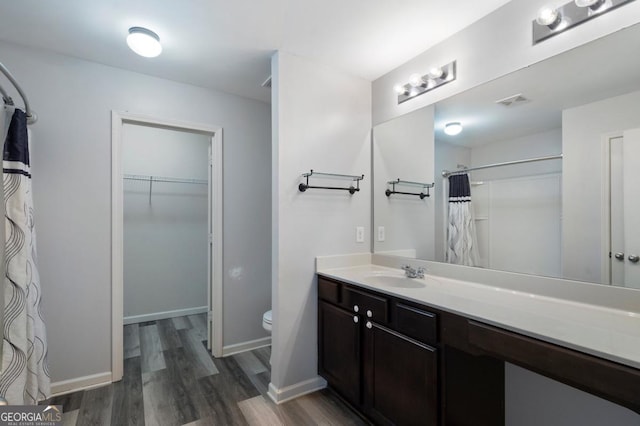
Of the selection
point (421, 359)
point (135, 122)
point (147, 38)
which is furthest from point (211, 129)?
point (421, 359)

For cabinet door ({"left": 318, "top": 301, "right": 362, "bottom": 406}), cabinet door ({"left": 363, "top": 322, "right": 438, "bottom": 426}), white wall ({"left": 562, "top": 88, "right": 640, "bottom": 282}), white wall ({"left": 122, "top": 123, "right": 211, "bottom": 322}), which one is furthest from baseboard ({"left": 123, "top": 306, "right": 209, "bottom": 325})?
white wall ({"left": 562, "top": 88, "right": 640, "bottom": 282})

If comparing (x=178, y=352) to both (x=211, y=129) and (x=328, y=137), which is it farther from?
(x=328, y=137)

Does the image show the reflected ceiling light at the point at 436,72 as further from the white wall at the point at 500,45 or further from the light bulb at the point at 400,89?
the light bulb at the point at 400,89

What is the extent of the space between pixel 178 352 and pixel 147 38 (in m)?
2.58

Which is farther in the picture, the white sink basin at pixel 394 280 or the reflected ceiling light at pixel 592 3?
the white sink basin at pixel 394 280

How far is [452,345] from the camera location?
128 cm

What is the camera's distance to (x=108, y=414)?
187cm

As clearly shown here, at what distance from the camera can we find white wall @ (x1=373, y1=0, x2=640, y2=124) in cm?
131

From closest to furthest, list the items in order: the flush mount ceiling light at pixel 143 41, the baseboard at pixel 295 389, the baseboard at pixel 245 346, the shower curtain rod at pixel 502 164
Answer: the shower curtain rod at pixel 502 164
the flush mount ceiling light at pixel 143 41
the baseboard at pixel 295 389
the baseboard at pixel 245 346

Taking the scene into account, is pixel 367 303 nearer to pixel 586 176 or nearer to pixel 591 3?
pixel 586 176

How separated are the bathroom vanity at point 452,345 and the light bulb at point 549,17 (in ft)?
4.38

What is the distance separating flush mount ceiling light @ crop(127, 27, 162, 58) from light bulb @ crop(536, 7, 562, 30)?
7.06ft

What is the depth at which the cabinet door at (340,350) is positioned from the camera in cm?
181

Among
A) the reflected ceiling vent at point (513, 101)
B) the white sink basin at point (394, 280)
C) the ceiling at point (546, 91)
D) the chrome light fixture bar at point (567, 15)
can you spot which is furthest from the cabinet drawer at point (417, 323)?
the chrome light fixture bar at point (567, 15)
